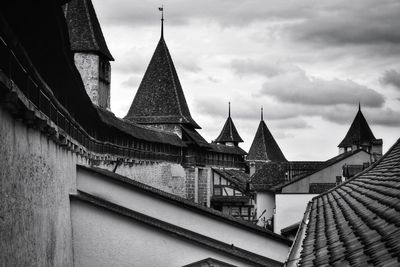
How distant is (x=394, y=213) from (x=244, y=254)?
755 cm

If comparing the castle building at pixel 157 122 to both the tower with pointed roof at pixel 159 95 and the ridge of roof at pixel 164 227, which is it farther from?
the ridge of roof at pixel 164 227

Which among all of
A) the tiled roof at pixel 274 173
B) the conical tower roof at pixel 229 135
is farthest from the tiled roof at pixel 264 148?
the tiled roof at pixel 274 173

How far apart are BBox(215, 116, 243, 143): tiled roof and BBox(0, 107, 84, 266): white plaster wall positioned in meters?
56.8

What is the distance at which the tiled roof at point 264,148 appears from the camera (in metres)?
62.4

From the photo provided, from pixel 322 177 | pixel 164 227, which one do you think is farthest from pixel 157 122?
pixel 164 227

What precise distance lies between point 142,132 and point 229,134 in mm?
35198

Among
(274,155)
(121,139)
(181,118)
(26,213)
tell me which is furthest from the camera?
(274,155)

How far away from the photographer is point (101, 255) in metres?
11.0

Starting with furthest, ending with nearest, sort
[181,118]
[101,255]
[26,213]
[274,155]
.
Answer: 1. [274,155]
2. [181,118]
3. [101,255]
4. [26,213]

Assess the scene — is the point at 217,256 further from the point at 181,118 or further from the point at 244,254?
the point at 181,118

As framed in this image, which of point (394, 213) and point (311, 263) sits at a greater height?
point (394, 213)

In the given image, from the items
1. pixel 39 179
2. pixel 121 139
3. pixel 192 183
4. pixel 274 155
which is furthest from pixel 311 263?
pixel 274 155

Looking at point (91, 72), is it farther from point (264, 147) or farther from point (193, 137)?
point (264, 147)

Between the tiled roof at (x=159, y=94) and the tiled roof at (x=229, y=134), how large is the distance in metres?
19.6
